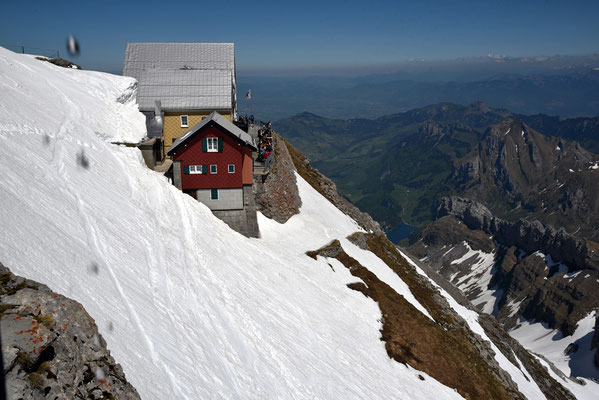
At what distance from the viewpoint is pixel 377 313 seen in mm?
39875

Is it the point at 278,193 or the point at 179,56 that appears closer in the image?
the point at 278,193

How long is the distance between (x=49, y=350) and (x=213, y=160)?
102 ft

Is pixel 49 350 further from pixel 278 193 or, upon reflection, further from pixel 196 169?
pixel 278 193

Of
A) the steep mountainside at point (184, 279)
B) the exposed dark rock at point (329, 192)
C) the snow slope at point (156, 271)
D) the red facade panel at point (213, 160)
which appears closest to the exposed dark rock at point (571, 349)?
the exposed dark rock at point (329, 192)

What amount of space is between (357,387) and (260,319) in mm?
8906

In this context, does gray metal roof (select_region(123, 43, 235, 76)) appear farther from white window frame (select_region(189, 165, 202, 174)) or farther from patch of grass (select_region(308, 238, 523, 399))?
patch of grass (select_region(308, 238, 523, 399))

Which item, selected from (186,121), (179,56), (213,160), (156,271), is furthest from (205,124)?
(179,56)

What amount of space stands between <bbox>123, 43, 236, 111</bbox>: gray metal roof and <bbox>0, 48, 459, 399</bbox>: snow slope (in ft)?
19.0

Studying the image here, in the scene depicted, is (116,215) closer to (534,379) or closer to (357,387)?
(357,387)

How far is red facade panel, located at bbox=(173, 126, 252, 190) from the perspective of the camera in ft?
127

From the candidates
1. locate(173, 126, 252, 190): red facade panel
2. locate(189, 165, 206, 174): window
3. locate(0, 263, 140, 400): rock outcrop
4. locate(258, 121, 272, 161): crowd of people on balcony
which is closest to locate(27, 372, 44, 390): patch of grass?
locate(0, 263, 140, 400): rock outcrop

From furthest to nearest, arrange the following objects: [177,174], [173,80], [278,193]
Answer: [173,80] → [278,193] → [177,174]

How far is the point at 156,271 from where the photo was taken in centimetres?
2319

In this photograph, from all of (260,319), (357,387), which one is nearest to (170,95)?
(260,319)
